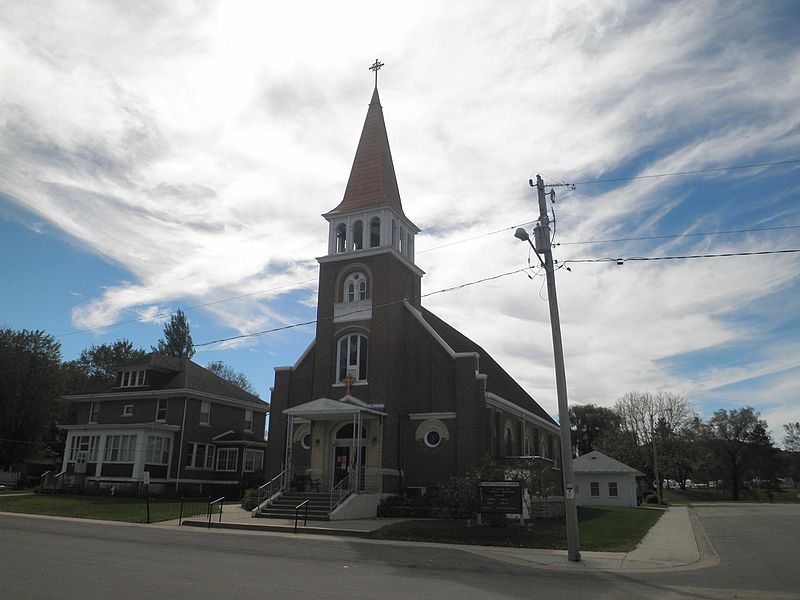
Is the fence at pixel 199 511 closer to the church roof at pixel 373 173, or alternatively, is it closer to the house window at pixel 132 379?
the house window at pixel 132 379

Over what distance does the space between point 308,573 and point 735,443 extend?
77.9m

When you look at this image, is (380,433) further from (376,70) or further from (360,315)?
(376,70)

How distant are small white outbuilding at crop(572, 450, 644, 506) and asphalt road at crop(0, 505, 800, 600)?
97.2 ft

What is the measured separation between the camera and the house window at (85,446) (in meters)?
37.9

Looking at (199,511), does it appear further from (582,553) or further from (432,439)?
(582,553)

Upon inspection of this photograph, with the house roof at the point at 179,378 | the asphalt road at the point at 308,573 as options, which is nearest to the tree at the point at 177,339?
the house roof at the point at 179,378

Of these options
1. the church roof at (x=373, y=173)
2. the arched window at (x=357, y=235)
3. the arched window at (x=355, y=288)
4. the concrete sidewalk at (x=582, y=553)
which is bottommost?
the concrete sidewalk at (x=582, y=553)

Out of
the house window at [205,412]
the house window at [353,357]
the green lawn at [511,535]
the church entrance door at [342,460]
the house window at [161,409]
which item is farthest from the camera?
the house window at [205,412]

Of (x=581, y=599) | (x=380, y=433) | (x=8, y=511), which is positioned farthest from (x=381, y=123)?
(x=581, y=599)

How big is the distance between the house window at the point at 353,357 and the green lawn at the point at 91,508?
31.4ft

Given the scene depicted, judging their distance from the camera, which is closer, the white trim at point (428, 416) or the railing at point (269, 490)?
the railing at point (269, 490)

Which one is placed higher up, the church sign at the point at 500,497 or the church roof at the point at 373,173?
the church roof at the point at 373,173

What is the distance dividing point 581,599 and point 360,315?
2121 cm

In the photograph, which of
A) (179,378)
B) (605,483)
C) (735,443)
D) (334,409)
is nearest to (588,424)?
(735,443)
